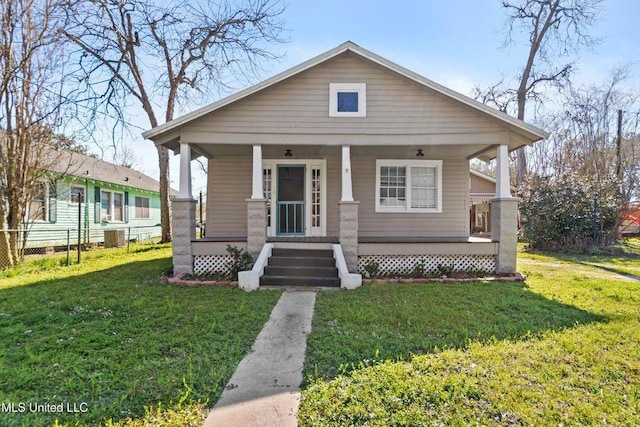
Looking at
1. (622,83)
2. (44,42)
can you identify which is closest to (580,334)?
(44,42)

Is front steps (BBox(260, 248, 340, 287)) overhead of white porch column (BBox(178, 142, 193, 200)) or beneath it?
beneath

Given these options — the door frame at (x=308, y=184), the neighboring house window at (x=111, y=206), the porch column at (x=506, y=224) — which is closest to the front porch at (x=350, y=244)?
the porch column at (x=506, y=224)

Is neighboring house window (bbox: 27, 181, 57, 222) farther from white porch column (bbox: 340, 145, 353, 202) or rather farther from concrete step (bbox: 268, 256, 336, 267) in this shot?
white porch column (bbox: 340, 145, 353, 202)

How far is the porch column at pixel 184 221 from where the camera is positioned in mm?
7176

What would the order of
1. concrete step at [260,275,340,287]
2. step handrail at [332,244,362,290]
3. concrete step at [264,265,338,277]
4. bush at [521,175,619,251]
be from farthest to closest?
bush at [521,175,619,251] < concrete step at [264,265,338,277] < concrete step at [260,275,340,287] < step handrail at [332,244,362,290]

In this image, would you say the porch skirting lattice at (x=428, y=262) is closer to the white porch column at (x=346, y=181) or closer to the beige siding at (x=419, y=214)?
the white porch column at (x=346, y=181)

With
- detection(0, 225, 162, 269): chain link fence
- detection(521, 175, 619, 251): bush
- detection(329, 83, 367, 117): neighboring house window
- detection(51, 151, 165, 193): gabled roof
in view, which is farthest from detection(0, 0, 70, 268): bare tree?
detection(521, 175, 619, 251): bush

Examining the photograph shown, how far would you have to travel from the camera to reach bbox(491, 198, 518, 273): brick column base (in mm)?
7340

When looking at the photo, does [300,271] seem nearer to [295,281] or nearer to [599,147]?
[295,281]

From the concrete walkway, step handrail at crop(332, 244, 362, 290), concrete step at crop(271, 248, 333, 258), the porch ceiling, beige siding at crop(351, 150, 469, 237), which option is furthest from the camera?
beige siding at crop(351, 150, 469, 237)

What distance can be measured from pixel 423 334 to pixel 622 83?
19.7 m

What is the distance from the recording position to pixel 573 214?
37.8 feet

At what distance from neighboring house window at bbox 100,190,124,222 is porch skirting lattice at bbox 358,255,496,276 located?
12.9 metres

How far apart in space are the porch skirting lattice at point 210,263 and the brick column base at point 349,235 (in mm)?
2711
